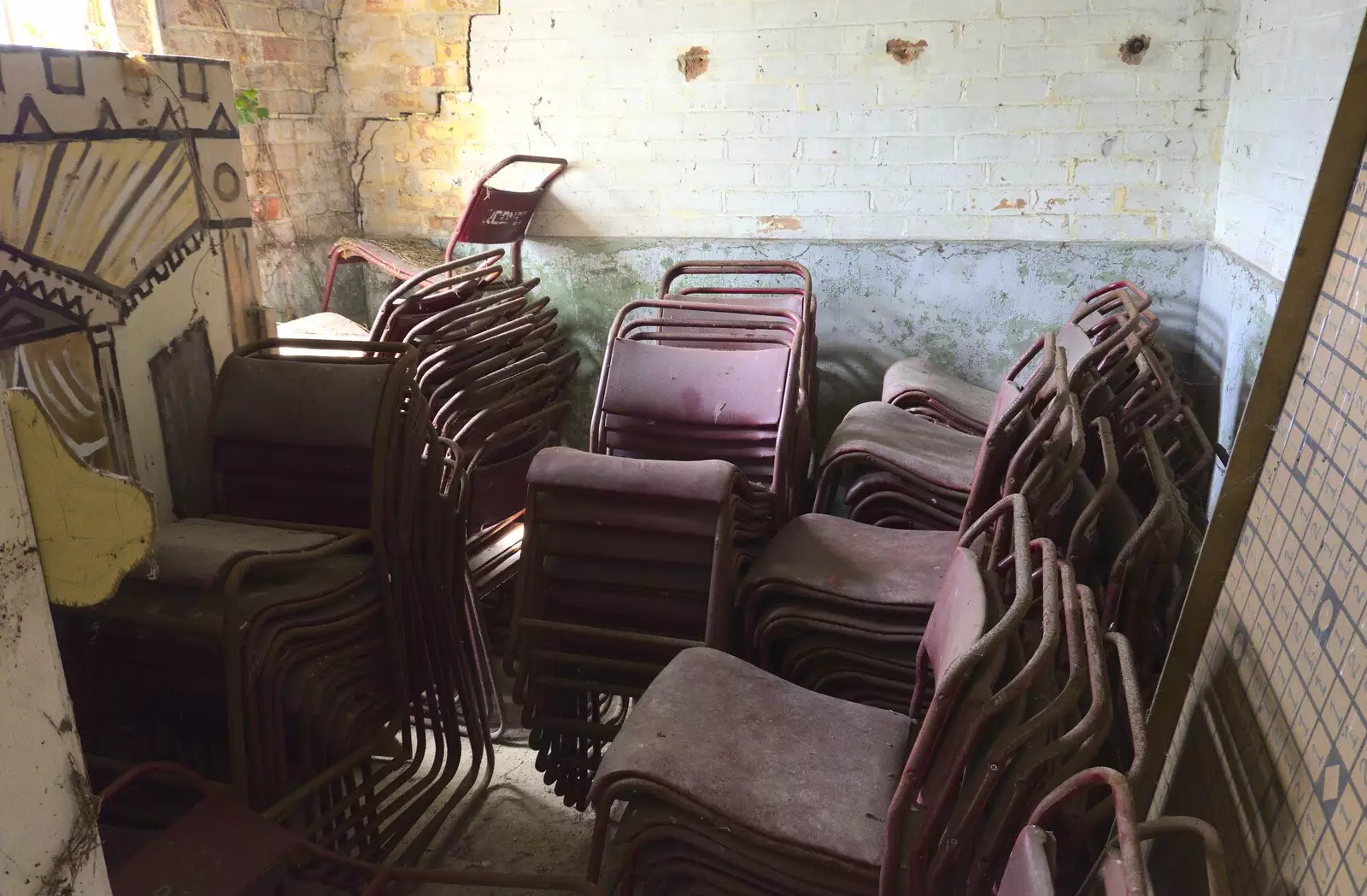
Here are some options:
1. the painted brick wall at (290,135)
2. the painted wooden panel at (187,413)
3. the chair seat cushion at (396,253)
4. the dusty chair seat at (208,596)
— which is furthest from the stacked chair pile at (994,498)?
the painted brick wall at (290,135)

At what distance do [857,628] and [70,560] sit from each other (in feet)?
5.24

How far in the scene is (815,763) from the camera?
1601 mm

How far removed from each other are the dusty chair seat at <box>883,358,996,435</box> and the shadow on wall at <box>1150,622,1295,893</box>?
1.84 metres

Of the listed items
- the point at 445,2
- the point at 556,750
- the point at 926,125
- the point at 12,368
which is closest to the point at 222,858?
the point at 556,750

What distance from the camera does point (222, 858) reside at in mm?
1557

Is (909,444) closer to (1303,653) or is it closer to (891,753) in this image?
(891,753)

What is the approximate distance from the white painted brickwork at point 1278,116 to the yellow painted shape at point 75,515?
6.85 ft

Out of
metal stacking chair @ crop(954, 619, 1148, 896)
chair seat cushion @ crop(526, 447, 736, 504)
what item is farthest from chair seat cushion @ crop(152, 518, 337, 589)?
metal stacking chair @ crop(954, 619, 1148, 896)

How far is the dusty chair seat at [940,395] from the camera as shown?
3174 mm

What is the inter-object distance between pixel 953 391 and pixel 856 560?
4.33 ft

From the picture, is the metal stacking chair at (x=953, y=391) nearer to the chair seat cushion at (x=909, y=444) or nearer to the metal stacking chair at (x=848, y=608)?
the chair seat cushion at (x=909, y=444)

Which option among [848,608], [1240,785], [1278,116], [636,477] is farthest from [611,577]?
[1278,116]

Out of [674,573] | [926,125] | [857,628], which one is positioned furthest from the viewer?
[926,125]

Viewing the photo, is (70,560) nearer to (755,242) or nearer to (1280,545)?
(1280,545)
